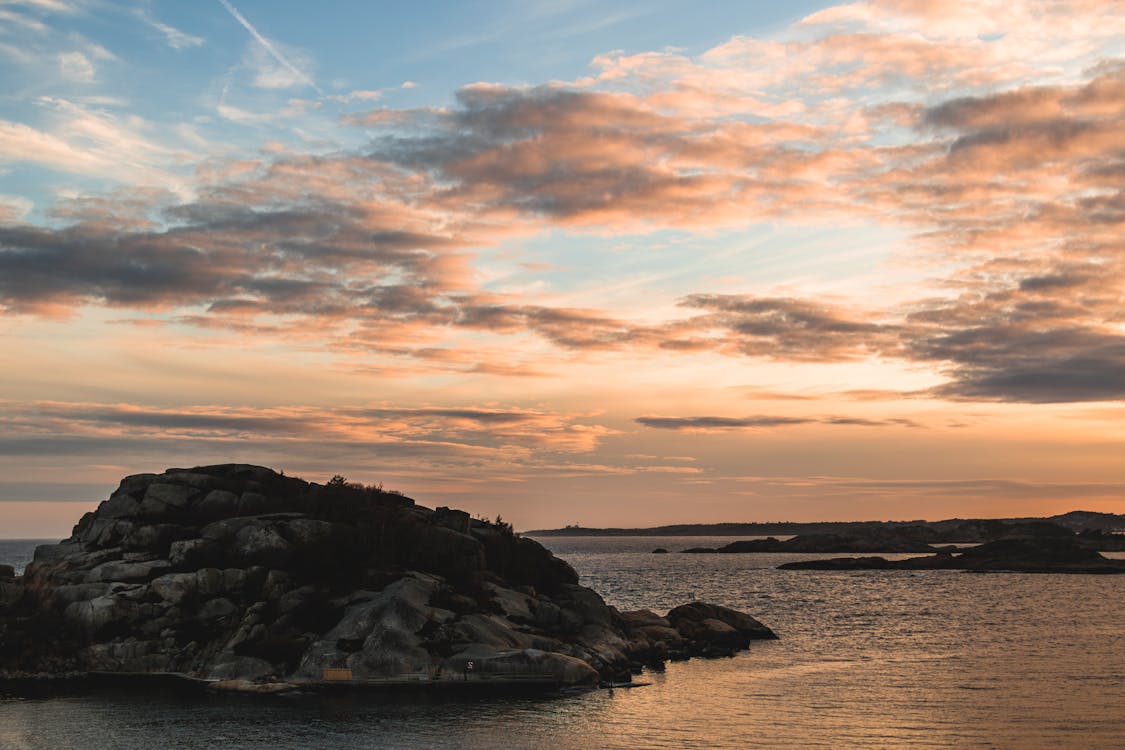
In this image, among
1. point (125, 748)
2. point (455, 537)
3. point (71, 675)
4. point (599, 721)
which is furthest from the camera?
point (455, 537)

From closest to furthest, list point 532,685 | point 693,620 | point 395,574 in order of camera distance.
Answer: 1. point 532,685
2. point 395,574
3. point 693,620

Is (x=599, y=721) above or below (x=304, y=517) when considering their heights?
below

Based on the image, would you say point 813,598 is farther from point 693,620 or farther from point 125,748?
point 125,748

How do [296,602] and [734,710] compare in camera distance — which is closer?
[734,710]

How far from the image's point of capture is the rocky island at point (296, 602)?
180 ft

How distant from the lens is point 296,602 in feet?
192

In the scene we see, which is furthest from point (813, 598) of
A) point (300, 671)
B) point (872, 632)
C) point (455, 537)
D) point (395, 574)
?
point (300, 671)

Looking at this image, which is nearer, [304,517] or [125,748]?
[125,748]

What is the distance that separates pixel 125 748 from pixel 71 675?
806 inches

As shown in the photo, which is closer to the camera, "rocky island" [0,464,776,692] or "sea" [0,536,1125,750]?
"sea" [0,536,1125,750]

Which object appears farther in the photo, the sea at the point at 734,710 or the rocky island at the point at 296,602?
the rocky island at the point at 296,602

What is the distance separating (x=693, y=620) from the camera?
7788 centimetres

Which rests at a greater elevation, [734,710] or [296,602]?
[296,602]

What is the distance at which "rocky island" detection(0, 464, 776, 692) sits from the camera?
180ft
